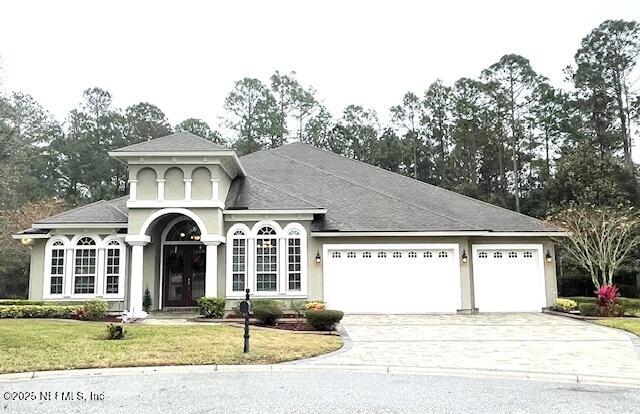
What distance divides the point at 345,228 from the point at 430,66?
27.6 m

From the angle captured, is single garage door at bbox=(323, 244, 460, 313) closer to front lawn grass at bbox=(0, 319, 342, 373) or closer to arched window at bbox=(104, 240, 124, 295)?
front lawn grass at bbox=(0, 319, 342, 373)

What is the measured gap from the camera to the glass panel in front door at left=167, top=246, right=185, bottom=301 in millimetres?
18953

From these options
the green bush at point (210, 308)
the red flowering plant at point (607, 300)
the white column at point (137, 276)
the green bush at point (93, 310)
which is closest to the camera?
the green bush at point (93, 310)

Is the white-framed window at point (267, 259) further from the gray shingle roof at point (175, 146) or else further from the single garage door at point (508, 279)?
the single garage door at point (508, 279)

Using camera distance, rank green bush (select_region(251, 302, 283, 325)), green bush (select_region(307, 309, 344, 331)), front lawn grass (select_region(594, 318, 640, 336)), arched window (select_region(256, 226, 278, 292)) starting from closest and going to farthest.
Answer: green bush (select_region(307, 309, 344, 331))
front lawn grass (select_region(594, 318, 640, 336))
green bush (select_region(251, 302, 283, 325))
arched window (select_region(256, 226, 278, 292))

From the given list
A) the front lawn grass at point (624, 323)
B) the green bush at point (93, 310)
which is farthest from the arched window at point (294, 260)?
the front lawn grass at point (624, 323)

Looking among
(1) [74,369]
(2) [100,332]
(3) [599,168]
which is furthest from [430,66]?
(1) [74,369]

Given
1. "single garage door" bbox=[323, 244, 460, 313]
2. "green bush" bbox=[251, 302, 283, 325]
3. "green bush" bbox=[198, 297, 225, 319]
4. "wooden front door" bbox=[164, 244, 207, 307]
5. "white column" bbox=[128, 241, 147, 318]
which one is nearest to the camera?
"green bush" bbox=[251, 302, 283, 325]

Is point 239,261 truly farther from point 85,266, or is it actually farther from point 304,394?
point 304,394

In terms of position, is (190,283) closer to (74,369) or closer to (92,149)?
(74,369)

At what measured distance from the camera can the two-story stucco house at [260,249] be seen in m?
17.2

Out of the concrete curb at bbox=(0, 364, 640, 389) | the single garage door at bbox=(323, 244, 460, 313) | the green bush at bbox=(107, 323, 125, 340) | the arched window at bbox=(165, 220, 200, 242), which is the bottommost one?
the concrete curb at bbox=(0, 364, 640, 389)

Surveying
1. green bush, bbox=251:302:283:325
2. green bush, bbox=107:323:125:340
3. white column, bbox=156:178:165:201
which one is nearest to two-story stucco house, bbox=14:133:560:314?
white column, bbox=156:178:165:201

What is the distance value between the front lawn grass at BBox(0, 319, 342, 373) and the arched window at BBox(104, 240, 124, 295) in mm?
4565
